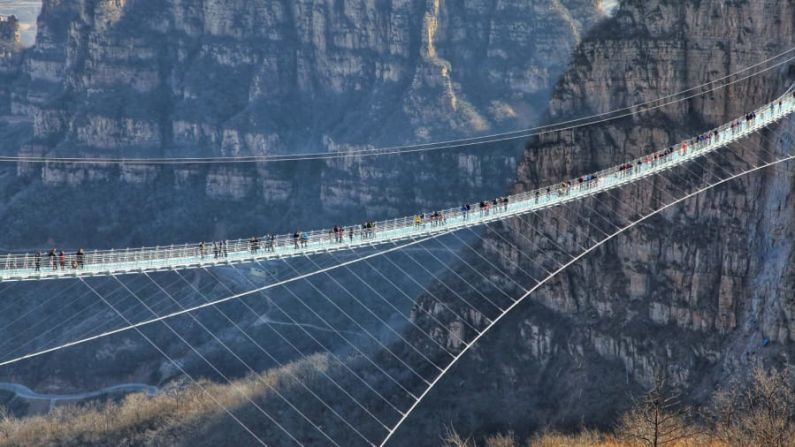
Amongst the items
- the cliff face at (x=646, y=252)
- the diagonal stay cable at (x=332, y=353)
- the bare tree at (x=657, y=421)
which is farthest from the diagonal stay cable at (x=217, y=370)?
the bare tree at (x=657, y=421)

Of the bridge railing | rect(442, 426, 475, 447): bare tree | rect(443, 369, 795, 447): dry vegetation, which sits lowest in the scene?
rect(442, 426, 475, 447): bare tree

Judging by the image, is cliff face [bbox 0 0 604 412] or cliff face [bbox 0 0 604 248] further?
cliff face [bbox 0 0 604 248]

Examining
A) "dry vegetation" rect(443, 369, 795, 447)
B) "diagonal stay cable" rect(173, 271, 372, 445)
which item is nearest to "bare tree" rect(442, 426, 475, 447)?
"dry vegetation" rect(443, 369, 795, 447)

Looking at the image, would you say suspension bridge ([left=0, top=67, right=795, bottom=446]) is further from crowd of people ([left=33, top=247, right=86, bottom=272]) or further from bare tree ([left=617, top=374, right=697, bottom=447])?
bare tree ([left=617, top=374, right=697, bottom=447])


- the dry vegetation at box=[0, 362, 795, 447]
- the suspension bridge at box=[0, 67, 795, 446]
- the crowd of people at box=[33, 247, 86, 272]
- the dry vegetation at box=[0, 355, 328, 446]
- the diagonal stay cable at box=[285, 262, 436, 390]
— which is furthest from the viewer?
the dry vegetation at box=[0, 355, 328, 446]

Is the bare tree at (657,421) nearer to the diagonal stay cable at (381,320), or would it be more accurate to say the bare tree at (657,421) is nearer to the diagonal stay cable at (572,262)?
the diagonal stay cable at (572,262)

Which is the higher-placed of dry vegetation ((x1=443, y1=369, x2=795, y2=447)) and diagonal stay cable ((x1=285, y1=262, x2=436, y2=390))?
dry vegetation ((x1=443, y1=369, x2=795, y2=447))

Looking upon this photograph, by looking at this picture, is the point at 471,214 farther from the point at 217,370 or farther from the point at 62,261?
the point at 217,370

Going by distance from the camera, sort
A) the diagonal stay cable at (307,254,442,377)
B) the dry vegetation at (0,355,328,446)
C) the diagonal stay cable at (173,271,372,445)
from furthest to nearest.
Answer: the diagonal stay cable at (307,254,442,377) → the dry vegetation at (0,355,328,446) → the diagonal stay cable at (173,271,372,445)

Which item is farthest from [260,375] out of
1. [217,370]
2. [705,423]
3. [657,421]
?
[657,421]
